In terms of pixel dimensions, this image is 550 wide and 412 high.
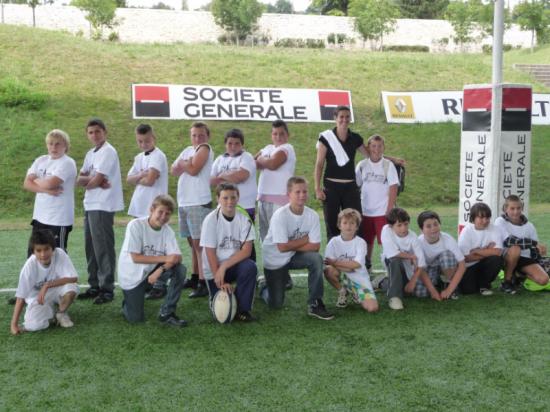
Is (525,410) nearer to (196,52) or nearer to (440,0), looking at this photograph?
(196,52)

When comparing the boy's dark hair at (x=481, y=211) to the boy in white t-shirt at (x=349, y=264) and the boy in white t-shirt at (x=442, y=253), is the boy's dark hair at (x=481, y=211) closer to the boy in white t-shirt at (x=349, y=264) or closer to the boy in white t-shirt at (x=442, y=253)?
the boy in white t-shirt at (x=442, y=253)

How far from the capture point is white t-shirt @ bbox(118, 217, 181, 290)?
4.79 m

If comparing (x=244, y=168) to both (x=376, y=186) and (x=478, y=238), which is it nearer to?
(x=376, y=186)

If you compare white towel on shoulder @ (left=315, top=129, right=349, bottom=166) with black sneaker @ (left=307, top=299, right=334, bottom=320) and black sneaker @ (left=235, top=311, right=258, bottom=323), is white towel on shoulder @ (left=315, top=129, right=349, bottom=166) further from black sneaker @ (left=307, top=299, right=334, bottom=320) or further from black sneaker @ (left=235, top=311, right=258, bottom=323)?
black sneaker @ (left=235, top=311, right=258, bottom=323)

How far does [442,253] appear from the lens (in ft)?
18.0

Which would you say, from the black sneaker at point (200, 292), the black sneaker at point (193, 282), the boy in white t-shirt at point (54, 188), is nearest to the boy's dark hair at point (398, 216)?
the black sneaker at point (200, 292)

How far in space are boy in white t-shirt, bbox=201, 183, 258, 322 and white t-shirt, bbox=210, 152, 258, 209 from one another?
697mm

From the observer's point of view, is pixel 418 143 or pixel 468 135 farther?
pixel 418 143

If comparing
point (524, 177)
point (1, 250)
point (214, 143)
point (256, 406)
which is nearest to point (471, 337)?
point (256, 406)

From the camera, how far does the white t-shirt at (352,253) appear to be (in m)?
5.20

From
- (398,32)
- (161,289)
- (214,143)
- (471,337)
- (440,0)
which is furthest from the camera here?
(440,0)

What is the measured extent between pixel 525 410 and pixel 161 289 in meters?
3.30

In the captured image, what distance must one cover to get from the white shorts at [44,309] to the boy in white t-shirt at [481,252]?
132 inches

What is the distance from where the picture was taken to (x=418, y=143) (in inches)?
626
